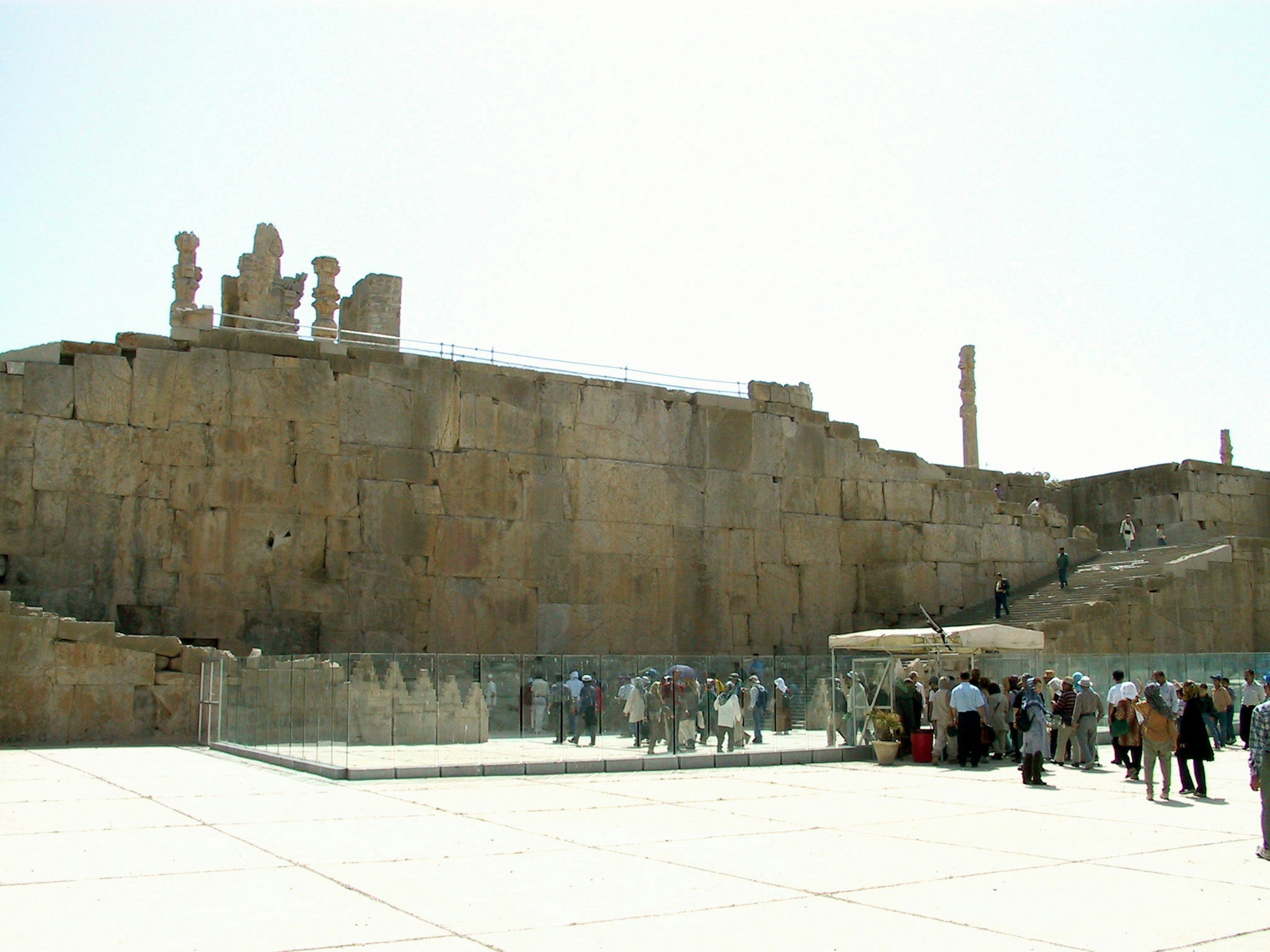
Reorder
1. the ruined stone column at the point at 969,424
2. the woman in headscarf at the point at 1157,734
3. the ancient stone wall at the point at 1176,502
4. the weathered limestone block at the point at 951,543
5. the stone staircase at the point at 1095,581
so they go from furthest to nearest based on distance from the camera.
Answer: the ruined stone column at the point at 969,424 → the ancient stone wall at the point at 1176,502 → the weathered limestone block at the point at 951,543 → the stone staircase at the point at 1095,581 → the woman in headscarf at the point at 1157,734

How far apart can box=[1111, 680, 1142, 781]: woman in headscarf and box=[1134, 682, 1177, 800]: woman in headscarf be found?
0.96 m

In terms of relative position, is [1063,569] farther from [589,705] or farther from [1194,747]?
Result: [1194,747]

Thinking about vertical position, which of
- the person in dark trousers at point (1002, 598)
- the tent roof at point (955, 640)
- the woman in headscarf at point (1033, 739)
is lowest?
the woman in headscarf at point (1033, 739)

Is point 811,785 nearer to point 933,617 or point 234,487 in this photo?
point 234,487

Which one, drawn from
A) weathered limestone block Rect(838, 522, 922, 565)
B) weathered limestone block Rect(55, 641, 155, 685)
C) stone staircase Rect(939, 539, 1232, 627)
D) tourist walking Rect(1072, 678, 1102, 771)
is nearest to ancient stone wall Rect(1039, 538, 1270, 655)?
stone staircase Rect(939, 539, 1232, 627)

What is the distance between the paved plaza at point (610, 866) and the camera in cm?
702

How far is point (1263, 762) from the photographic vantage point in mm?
9742

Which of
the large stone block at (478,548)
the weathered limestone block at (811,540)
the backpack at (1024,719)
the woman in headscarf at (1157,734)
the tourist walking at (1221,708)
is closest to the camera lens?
the woman in headscarf at (1157,734)

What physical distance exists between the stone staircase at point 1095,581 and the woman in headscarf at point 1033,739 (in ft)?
38.5

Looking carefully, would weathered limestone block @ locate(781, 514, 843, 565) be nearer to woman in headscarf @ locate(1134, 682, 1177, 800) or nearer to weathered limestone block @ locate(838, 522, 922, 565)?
weathered limestone block @ locate(838, 522, 922, 565)

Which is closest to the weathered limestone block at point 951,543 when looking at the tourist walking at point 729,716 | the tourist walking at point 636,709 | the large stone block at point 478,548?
the large stone block at point 478,548

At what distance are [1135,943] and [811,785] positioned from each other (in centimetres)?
808

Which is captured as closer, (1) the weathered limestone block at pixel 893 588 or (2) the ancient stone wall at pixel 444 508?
(2) the ancient stone wall at pixel 444 508

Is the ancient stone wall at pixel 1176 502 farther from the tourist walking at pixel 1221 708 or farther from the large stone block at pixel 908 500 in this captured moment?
the tourist walking at pixel 1221 708
